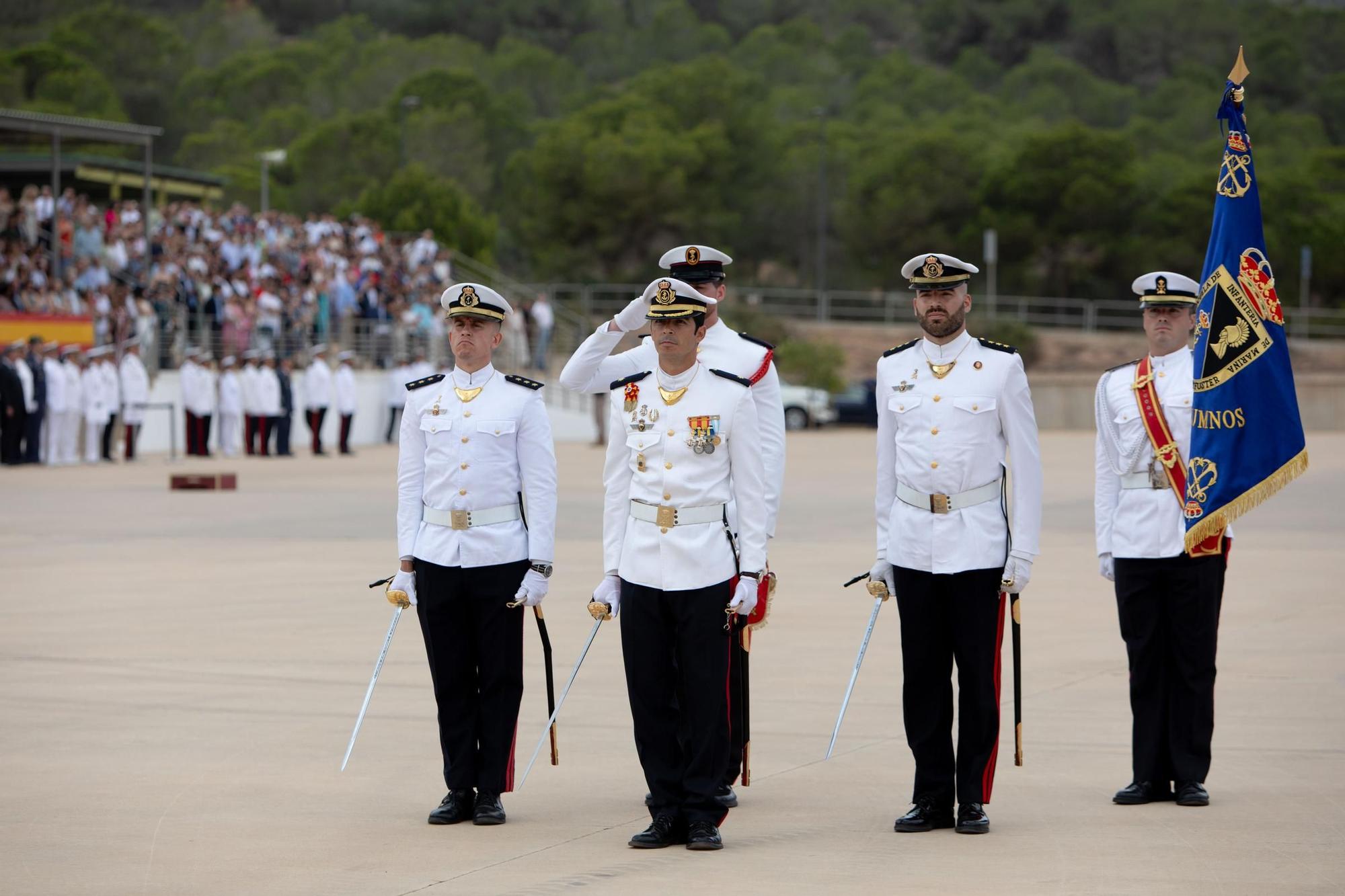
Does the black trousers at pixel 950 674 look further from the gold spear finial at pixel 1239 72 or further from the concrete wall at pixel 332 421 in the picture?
the concrete wall at pixel 332 421

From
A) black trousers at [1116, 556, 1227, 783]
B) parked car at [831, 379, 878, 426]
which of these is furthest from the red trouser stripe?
parked car at [831, 379, 878, 426]

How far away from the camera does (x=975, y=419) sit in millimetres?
6645

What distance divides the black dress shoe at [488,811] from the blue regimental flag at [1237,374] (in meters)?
2.73

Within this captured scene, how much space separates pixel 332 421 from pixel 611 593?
109 feet

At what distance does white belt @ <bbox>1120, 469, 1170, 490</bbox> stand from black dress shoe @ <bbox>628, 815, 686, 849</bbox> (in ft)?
7.45

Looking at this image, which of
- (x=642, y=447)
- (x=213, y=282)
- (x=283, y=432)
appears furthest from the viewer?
(x=213, y=282)

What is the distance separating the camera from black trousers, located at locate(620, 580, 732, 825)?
6352 mm

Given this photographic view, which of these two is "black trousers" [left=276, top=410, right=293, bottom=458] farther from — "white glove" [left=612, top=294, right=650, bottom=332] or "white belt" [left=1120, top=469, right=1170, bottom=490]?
"white belt" [left=1120, top=469, right=1170, bottom=490]

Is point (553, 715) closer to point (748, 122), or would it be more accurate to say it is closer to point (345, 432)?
point (345, 432)

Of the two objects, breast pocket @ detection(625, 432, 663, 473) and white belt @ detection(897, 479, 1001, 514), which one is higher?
breast pocket @ detection(625, 432, 663, 473)

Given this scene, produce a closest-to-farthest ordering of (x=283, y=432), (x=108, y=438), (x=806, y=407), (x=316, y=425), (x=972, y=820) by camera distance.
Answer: (x=972, y=820) < (x=108, y=438) < (x=283, y=432) < (x=316, y=425) < (x=806, y=407)

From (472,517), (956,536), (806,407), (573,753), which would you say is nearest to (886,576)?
(956,536)

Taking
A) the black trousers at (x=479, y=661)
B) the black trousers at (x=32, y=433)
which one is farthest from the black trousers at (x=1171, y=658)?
the black trousers at (x=32, y=433)

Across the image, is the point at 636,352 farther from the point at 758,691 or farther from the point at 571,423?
the point at 571,423
